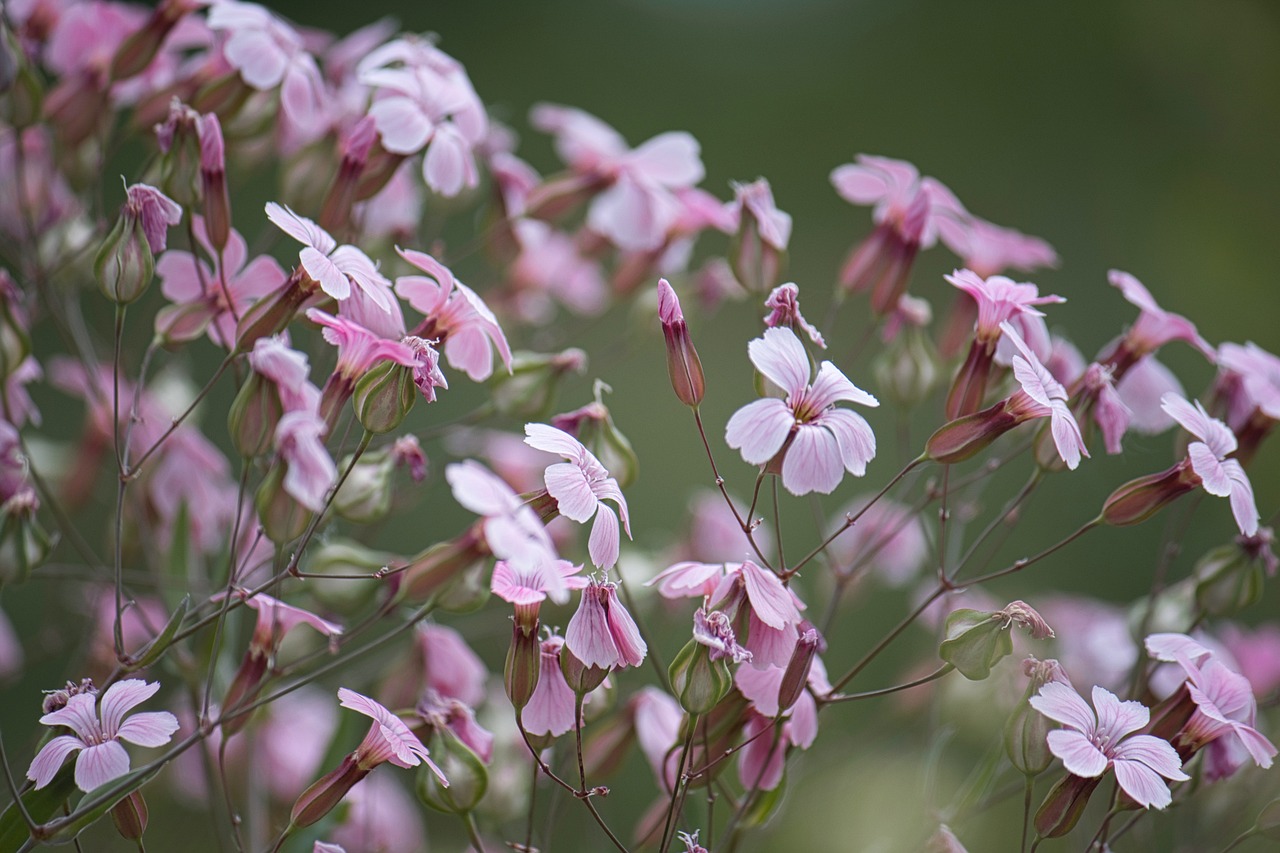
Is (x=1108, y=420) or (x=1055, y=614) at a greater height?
(x=1108, y=420)

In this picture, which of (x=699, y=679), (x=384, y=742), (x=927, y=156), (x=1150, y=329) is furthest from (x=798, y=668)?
(x=927, y=156)

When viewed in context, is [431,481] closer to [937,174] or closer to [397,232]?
[397,232]

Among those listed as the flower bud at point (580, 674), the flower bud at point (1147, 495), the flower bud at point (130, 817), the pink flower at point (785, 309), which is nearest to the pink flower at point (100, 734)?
the flower bud at point (130, 817)

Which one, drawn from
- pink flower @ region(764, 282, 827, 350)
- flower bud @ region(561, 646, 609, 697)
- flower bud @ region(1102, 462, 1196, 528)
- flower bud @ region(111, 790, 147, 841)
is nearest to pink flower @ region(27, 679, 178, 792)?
flower bud @ region(111, 790, 147, 841)

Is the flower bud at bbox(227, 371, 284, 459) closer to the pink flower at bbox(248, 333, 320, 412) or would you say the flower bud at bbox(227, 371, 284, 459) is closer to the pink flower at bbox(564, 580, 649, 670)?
the pink flower at bbox(248, 333, 320, 412)

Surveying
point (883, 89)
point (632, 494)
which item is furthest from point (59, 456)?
point (883, 89)

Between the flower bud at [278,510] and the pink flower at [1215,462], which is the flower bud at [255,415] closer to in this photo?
the flower bud at [278,510]

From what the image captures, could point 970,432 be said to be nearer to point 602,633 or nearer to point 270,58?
point 602,633
